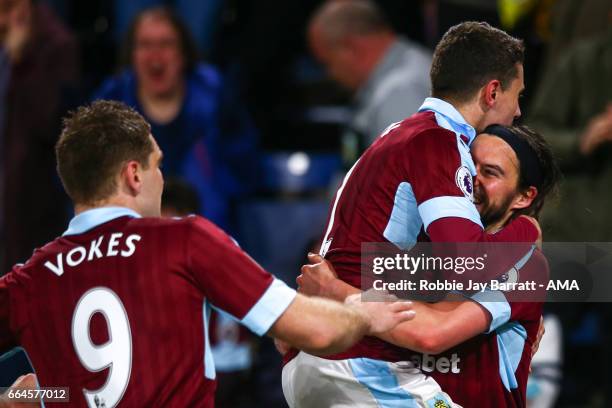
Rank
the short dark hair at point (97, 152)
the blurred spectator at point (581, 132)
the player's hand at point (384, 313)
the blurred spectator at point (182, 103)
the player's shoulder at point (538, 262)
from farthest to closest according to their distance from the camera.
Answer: the blurred spectator at point (182, 103)
the blurred spectator at point (581, 132)
the player's shoulder at point (538, 262)
the short dark hair at point (97, 152)
the player's hand at point (384, 313)

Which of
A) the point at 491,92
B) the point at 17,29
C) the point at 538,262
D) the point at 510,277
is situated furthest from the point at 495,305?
the point at 17,29

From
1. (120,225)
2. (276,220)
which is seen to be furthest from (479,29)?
(276,220)

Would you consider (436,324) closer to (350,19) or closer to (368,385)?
(368,385)

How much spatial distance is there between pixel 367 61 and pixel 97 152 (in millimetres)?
3372

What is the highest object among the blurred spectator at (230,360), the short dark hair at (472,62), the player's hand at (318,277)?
the short dark hair at (472,62)

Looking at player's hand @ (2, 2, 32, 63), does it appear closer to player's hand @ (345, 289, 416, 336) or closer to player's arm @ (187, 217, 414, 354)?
player's arm @ (187, 217, 414, 354)

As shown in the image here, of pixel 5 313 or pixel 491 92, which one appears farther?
pixel 491 92

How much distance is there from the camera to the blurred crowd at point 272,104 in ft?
21.8

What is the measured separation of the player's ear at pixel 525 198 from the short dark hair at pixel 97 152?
129cm

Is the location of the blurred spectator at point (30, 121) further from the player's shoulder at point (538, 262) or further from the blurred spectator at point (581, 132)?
the player's shoulder at point (538, 262)

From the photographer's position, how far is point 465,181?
4.04 meters

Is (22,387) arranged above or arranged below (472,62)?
below

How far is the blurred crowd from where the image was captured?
21.8 feet

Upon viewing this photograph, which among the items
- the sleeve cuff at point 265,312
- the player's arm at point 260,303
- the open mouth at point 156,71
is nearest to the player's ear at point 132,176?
the player's arm at point 260,303
